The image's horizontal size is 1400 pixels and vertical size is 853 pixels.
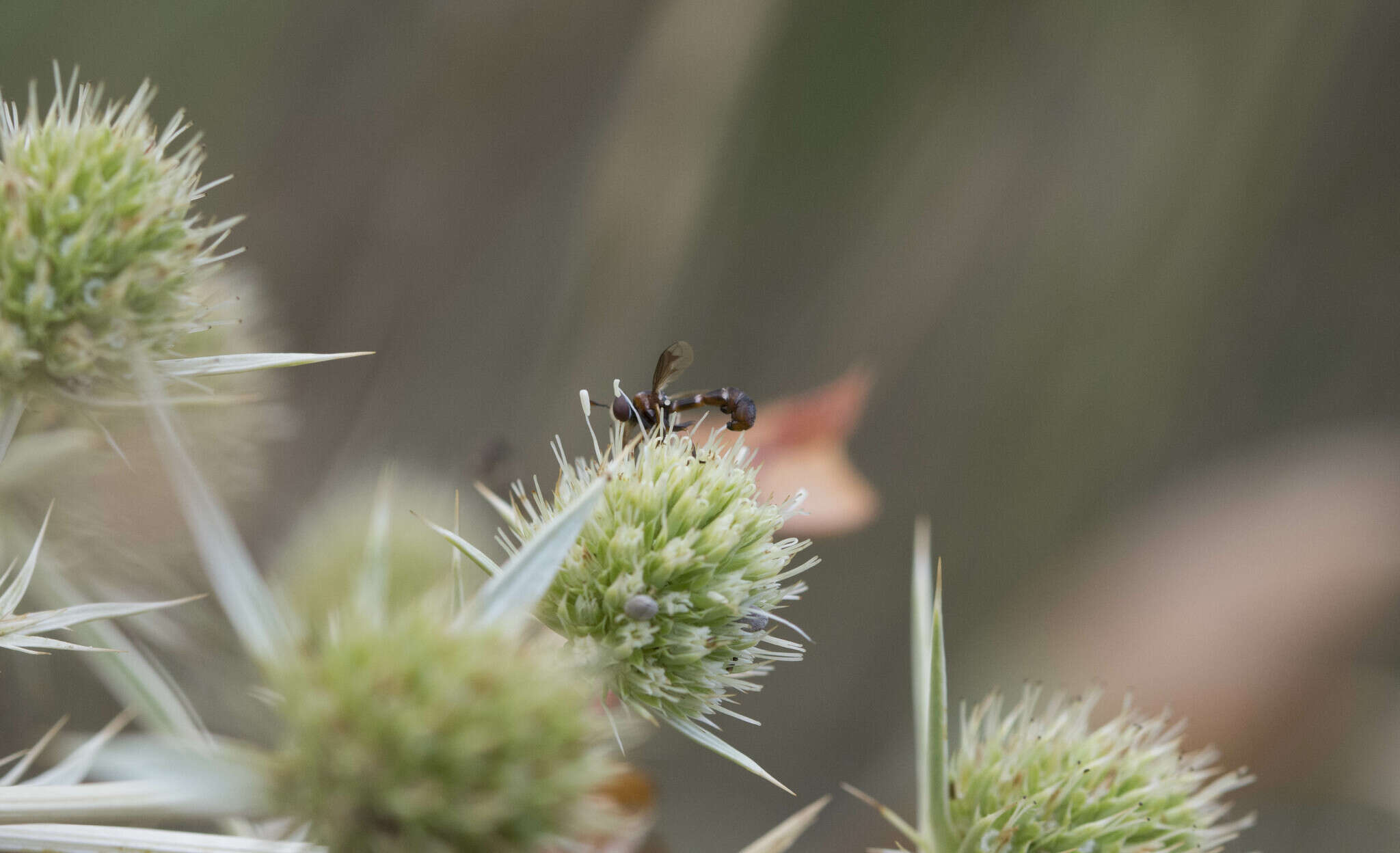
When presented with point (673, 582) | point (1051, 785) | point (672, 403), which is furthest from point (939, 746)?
point (672, 403)

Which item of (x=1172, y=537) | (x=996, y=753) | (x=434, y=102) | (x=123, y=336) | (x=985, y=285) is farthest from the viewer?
(x=985, y=285)

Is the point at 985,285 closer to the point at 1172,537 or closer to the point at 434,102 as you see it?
the point at 1172,537

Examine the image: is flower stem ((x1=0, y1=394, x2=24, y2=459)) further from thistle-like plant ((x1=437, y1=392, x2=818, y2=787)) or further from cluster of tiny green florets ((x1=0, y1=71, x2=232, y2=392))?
thistle-like plant ((x1=437, y1=392, x2=818, y2=787))

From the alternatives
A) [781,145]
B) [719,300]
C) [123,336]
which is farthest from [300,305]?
[123,336]

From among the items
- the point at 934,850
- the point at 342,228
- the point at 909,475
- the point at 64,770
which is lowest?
the point at 934,850

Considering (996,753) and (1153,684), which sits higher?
(1153,684)

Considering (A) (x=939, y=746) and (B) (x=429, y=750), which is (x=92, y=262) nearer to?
(B) (x=429, y=750)
